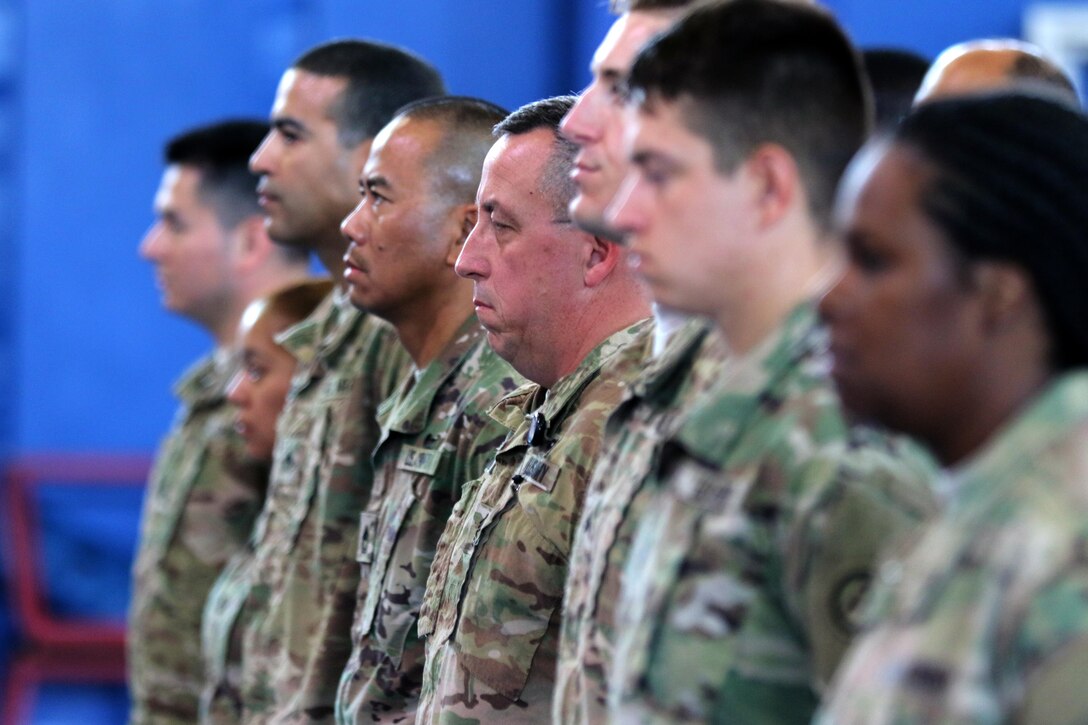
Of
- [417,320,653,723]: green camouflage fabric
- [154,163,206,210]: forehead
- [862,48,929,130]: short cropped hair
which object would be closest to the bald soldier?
[862,48,929,130]: short cropped hair

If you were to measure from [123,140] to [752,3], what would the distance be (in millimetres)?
4893

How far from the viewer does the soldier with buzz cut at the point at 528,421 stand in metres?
2.13

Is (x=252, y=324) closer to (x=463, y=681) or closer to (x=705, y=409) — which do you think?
(x=463, y=681)

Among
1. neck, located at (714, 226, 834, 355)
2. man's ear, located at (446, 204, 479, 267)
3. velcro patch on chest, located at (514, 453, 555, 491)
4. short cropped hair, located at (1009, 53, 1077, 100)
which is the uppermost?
short cropped hair, located at (1009, 53, 1077, 100)

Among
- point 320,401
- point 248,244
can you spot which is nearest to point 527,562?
point 320,401

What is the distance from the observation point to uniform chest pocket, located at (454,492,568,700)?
212 centimetres

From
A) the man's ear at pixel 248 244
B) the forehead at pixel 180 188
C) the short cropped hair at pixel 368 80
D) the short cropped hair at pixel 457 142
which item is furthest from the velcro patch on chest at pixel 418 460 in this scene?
the forehead at pixel 180 188

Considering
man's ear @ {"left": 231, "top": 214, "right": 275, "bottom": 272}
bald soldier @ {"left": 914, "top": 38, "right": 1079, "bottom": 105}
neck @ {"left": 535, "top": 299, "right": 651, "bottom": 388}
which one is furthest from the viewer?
man's ear @ {"left": 231, "top": 214, "right": 275, "bottom": 272}

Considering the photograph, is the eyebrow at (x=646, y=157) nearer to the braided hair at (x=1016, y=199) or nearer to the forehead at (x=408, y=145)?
the braided hair at (x=1016, y=199)

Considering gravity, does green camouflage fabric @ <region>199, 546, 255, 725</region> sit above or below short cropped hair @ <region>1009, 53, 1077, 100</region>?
below

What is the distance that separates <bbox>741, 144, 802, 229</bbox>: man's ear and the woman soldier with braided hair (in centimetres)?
21

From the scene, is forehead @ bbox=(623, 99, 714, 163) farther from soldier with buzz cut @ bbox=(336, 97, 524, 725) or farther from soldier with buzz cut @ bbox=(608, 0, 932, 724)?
soldier with buzz cut @ bbox=(336, 97, 524, 725)

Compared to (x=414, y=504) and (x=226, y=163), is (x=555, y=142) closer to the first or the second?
(x=414, y=504)

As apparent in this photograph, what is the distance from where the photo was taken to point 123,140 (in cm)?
618
